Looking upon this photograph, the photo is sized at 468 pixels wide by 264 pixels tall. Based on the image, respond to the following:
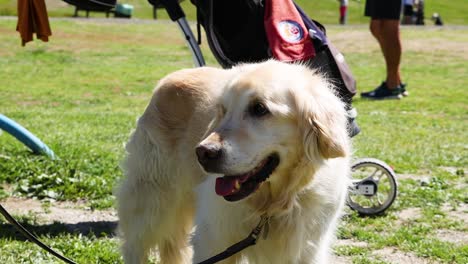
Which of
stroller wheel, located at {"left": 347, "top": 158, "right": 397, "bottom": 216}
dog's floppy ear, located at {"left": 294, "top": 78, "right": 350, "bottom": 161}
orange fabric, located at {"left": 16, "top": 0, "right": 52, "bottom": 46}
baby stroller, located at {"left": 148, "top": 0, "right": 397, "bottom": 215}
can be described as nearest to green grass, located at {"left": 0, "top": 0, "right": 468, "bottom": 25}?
orange fabric, located at {"left": 16, "top": 0, "right": 52, "bottom": 46}

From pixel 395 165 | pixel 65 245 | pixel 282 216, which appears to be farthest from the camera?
pixel 395 165

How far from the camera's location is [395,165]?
738 centimetres

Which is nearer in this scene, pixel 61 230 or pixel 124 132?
pixel 61 230

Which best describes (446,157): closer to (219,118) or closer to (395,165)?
(395,165)

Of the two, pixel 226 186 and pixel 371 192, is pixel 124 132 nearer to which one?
pixel 371 192

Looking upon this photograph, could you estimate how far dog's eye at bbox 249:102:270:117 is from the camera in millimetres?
3119

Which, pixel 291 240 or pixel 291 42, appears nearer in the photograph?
pixel 291 240

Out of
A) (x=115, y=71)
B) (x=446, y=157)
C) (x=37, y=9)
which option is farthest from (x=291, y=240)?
(x=115, y=71)

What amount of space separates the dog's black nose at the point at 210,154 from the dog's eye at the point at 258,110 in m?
0.31

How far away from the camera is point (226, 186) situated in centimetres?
303

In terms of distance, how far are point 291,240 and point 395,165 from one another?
4.39m

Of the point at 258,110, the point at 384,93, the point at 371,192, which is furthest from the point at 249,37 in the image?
the point at 384,93

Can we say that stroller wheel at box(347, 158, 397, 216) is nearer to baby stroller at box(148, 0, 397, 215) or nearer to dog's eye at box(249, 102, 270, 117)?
baby stroller at box(148, 0, 397, 215)

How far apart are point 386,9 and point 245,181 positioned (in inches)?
372
